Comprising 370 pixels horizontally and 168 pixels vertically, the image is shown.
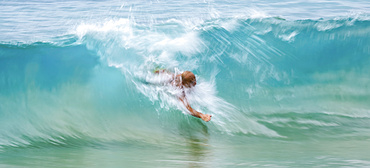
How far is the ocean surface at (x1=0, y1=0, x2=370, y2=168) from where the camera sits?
4.52 meters

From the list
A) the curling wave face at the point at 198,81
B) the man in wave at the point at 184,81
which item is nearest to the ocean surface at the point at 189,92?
the curling wave face at the point at 198,81

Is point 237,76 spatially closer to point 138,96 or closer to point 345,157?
point 138,96

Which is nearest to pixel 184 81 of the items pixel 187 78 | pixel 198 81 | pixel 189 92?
pixel 187 78

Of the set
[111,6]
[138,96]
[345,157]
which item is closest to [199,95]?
[138,96]

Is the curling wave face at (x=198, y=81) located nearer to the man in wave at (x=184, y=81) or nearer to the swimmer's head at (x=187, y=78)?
the man in wave at (x=184, y=81)

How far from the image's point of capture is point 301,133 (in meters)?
5.24

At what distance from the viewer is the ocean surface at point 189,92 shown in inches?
178

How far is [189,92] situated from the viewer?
206 inches

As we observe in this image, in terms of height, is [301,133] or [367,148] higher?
[301,133]

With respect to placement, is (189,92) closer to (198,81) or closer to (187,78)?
(187,78)

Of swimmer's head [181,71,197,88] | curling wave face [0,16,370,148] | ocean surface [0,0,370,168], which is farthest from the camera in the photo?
curling wave face [0,16,370,148]

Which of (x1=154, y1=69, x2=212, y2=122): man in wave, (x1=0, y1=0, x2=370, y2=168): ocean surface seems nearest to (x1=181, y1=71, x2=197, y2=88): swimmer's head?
(x1=154, y1=69, x2=212, y2=122): man in wave

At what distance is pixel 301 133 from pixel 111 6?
6.59 meters

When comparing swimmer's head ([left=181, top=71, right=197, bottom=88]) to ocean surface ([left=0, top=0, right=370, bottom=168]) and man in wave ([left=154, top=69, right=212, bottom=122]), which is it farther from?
ocean surface ([left=0, top=0, right=370, bottom=168])
